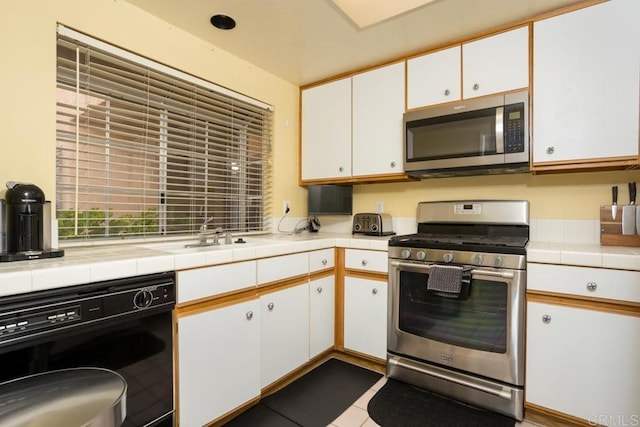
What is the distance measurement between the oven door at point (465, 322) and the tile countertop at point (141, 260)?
0.82 ft

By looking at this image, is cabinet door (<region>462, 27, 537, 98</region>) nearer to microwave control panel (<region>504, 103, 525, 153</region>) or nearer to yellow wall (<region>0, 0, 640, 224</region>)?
microwave control panel (<region>504, 103, 525, 153</region>)

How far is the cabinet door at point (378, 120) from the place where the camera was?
2.47m

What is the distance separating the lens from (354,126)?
2697 millimetres

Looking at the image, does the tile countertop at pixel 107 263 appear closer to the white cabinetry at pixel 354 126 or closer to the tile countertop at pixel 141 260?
the tile countertop at pixel 141 260

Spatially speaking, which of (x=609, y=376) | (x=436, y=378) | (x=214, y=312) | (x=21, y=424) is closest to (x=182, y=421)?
(x=214, y=312)

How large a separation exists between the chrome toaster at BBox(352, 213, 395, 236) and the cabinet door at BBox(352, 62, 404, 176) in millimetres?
363

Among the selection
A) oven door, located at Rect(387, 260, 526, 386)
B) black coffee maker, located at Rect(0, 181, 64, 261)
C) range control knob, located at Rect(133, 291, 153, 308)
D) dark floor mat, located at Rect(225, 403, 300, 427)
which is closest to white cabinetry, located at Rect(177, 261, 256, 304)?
range control knob, located at Rect(133, 291, 153, 308)

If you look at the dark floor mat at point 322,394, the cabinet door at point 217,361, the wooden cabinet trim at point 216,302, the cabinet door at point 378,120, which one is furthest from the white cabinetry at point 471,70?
the dark floor mat at point 322,394

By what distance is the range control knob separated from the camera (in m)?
1.31

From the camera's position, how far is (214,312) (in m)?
1.60

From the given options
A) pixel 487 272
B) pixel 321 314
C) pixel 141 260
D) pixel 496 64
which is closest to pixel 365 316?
pixel 321 314

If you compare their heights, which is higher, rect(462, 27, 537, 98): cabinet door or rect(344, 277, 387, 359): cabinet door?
rect(462, 27, 537, 98): cabinet door

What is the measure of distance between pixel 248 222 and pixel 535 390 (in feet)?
7.11

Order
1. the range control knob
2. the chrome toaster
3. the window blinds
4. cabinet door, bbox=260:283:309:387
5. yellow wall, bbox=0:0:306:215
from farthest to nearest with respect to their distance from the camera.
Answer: the chrome toaster < cabinet door, bbox=260:283:309:387 < the window blinds < yellow wall, bbox=0:0:306:215 < the range control knob
